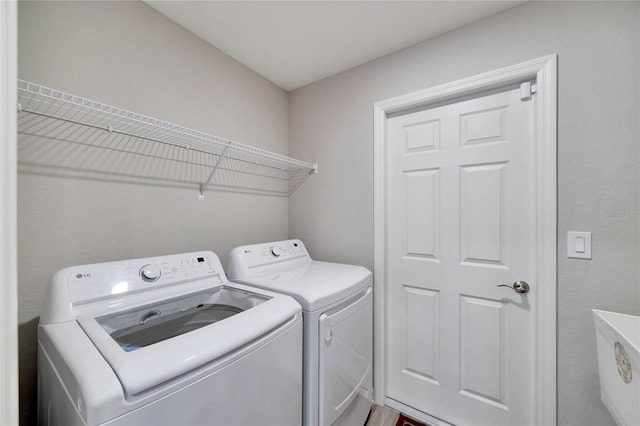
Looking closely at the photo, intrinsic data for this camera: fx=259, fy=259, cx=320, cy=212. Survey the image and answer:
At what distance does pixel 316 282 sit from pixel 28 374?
1262 mm

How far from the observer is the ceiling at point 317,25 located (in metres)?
1.43

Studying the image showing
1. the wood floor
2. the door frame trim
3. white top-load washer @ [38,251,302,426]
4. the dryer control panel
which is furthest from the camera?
the wood floor

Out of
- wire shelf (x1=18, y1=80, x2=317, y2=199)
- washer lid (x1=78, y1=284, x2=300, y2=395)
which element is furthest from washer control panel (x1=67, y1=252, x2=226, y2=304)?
wire shelf (x1=18, y1=80, x2=317, y2=199)

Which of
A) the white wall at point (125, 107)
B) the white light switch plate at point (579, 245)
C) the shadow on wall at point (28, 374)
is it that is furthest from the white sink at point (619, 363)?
the shadow on wall at point (28, 374)

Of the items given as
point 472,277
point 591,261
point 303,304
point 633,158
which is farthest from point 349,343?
point 633,158

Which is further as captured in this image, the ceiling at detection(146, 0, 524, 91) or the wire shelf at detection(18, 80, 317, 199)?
the ceiling at detection(146, 0, 524, 91)

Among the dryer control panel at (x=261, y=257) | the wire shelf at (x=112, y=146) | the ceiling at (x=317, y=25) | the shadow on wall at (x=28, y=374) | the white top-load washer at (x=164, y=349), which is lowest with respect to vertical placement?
the shadow on wall at (x=28, y=374)

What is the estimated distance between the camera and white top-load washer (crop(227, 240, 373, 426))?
1.20 meters

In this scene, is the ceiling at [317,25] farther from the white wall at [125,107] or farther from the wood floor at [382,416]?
the wood floor at [382,416]

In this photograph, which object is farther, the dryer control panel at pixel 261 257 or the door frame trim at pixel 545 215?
the dryer control panel at pixel 261 257

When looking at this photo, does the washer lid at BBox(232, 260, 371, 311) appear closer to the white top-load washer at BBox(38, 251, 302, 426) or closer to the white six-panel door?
the white top-load washer at BBox(38, 251, 302, 426)

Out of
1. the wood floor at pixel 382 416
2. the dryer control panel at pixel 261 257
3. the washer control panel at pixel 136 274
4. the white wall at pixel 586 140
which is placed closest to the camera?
the washer control panel at pixel 136 274

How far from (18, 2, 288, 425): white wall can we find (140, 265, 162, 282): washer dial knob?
245 mm

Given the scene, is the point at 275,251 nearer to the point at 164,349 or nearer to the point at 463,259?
the point at 164,349
